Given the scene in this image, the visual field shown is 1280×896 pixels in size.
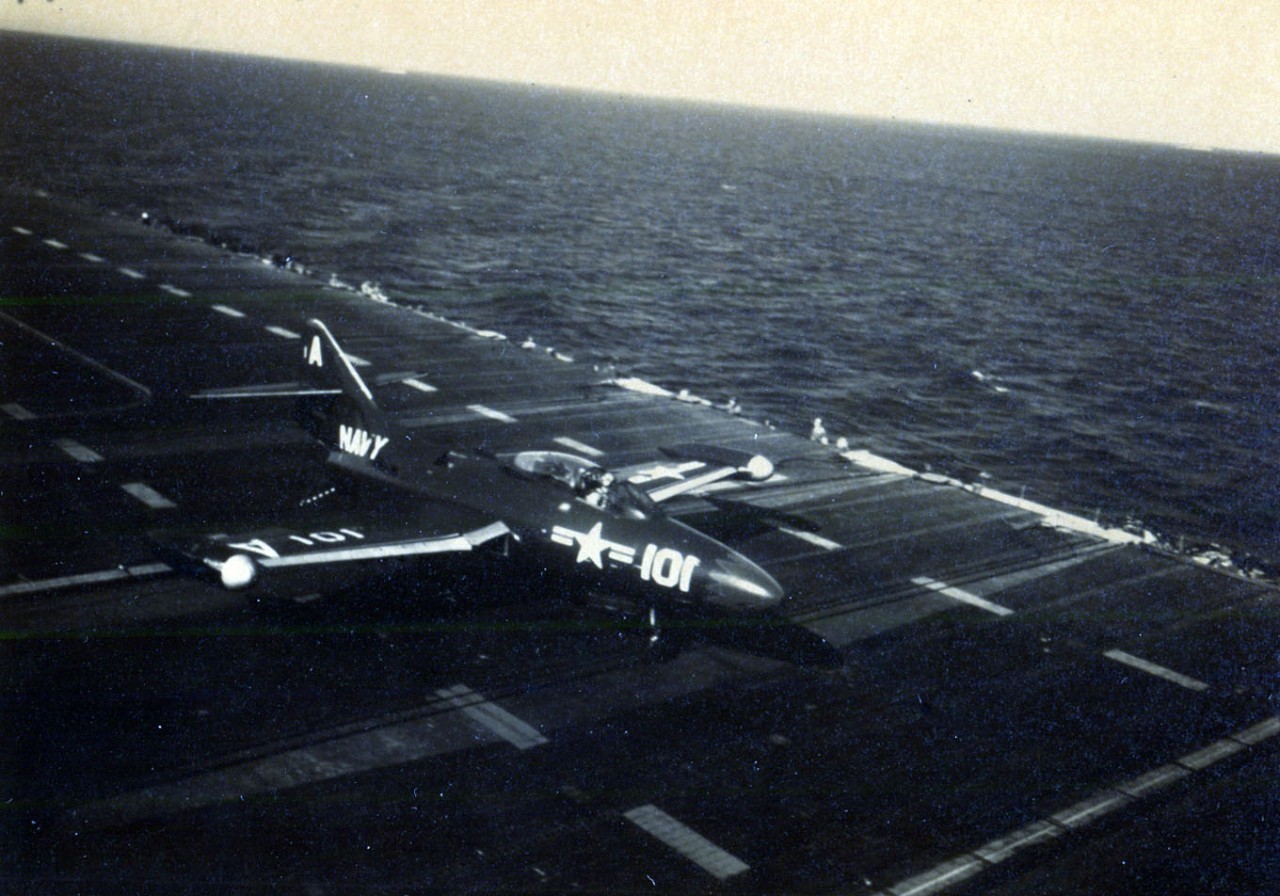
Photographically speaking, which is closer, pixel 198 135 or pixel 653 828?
pixel 653 828

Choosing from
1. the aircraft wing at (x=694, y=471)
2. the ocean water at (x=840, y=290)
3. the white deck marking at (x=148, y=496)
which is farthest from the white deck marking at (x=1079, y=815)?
the ocean water at (x=840, y=290)

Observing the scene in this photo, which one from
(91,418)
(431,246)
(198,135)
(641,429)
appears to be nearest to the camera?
(91,418)

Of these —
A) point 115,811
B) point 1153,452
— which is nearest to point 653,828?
point 115,811

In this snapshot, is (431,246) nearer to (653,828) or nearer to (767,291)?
(767,291)

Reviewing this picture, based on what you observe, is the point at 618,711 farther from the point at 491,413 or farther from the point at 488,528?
the point at 491,413

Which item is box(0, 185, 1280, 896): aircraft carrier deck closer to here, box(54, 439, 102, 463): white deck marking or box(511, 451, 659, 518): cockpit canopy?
box(54, 439, 102, 463): white deck marking

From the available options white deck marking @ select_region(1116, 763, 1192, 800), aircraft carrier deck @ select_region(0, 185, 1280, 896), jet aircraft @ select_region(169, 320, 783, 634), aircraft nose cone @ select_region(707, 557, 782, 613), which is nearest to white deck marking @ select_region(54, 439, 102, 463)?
aircraft carrier deck @ select_region(0, 185, 1280, 896)

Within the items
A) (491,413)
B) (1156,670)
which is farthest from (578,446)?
(1156,670)

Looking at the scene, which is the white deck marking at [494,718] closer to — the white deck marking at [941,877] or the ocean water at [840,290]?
the white deck marking at [941,877]
